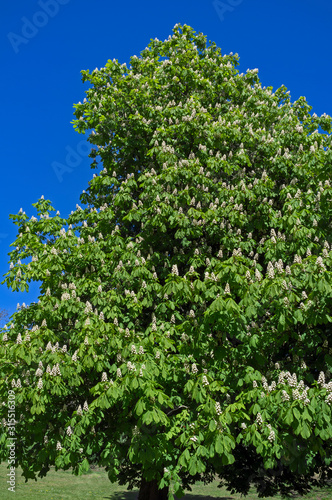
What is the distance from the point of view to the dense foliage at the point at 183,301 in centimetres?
797

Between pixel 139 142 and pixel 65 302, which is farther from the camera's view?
pixel 139 142

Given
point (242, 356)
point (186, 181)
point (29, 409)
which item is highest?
point (186, 181)

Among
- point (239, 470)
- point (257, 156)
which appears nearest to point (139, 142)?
point (257, 156)

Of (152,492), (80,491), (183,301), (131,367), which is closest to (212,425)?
(131,367)

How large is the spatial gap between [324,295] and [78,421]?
5704 millimetres

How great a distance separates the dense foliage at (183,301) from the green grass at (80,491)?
9289mm

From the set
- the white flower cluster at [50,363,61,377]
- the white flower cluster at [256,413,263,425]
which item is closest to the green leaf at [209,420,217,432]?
the white flower cluster at [256,413,263,425]

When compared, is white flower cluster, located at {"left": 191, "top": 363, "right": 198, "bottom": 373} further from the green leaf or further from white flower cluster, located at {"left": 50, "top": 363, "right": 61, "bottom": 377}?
white flower cluster, located at {"left": 50, "top": 363, "right": 61, "bottom": 377}

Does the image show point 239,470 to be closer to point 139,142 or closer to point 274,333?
point 274,333

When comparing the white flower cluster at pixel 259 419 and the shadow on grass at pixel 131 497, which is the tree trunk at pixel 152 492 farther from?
the shadow on grass at pixel 131 497

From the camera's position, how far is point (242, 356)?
9.48m

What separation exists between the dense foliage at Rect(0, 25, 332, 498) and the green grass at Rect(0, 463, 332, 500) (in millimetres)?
9289

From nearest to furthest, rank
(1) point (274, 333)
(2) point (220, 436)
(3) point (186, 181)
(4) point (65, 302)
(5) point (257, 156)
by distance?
(2) point (220, 436)
(1) point (274, 333)
(4) point (65, 302)
(3) point (186, 181)
(5) point (257, 156)

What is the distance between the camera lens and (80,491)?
24703 mm
